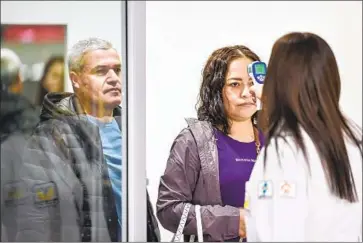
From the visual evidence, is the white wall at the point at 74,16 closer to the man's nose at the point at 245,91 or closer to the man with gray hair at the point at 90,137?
the man with gray hair at the point at 90,137

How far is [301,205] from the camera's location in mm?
3199

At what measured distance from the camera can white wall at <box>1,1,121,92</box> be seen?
343cm

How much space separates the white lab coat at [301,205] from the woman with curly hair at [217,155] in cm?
13

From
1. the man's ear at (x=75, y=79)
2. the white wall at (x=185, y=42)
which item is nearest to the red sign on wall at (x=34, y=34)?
the man's ear at (x=75, y=79)

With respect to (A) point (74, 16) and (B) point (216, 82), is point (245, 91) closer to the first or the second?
(B) point (216, 82)

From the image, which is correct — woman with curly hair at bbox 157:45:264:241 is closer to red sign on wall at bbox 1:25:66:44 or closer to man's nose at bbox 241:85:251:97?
man's nose at bbox 241:85:251:97

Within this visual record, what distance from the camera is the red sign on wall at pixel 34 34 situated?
11.2 ft

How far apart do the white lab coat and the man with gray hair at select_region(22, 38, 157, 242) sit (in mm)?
747

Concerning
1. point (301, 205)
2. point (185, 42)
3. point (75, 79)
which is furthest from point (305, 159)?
point (75, 79)

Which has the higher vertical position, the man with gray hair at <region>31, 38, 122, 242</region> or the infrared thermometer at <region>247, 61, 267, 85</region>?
the infrared thermometer at <region>247, 61, 267, 85</region>

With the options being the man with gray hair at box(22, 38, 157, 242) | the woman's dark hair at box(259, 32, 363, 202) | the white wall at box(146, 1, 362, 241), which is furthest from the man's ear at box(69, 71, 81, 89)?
the woman's dark hair at box(259, 32, 363, 202)

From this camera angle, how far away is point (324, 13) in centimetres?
341

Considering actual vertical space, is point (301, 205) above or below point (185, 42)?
below

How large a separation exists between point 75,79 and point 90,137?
30 centimetres
